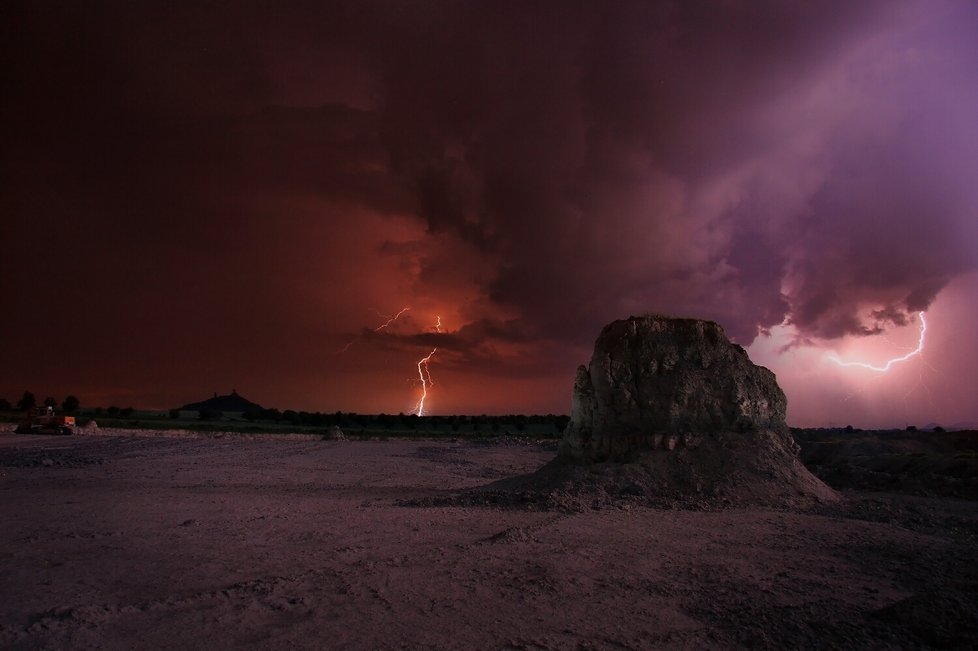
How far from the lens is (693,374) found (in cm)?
1622

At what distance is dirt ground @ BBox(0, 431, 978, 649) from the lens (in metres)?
5.62

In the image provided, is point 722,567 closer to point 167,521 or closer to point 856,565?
point 856,565

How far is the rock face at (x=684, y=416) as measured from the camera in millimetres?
14406

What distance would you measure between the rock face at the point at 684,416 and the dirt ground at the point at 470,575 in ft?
5.36

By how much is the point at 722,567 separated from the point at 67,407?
95.2 meters

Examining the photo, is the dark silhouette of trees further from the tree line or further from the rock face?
the rock face

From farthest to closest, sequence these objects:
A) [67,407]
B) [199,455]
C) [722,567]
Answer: [67,407] < [199,455] < [722,567]

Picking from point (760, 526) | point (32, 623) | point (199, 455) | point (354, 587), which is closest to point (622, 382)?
point (760, 526)

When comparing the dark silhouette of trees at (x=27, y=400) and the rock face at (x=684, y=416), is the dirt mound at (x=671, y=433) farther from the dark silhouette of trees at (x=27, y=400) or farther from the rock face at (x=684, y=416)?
the dark silhouette of trees at (x=27, y=400)

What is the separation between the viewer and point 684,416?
15.8m

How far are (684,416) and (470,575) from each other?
10094 mm

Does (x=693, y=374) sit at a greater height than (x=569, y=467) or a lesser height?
greater

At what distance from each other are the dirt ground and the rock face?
1.63 meters

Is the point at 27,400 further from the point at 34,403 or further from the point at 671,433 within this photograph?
the point at 671,433
